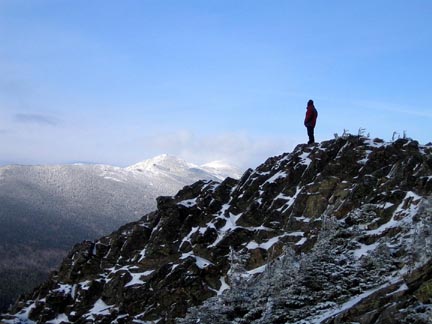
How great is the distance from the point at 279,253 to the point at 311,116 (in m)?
13.7

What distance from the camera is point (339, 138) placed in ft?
153

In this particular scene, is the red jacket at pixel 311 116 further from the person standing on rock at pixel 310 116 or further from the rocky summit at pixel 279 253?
the rocky summit at pixel 279 253

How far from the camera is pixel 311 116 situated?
4438 centimetres

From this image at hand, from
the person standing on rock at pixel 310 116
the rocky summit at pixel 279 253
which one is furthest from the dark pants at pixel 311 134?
the rocky summit at pixel 279 253

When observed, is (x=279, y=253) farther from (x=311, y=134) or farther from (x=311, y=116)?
(x=311, y=134)

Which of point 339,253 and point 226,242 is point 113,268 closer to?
point 226,242

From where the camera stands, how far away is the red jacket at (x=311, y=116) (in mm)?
44019

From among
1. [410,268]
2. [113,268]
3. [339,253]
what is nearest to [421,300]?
[410,268]

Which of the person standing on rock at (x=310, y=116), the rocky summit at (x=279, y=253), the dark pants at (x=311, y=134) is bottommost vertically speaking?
the rocky summit at (x=279, y=253)

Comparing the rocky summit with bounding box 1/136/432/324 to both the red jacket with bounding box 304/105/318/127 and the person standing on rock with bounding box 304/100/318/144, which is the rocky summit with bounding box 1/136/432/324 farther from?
the red jacket with bounding box 304/105/318/127

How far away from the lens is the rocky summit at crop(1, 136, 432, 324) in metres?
22.1

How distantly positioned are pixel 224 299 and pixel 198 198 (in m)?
29.5

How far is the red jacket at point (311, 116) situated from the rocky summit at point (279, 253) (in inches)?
127

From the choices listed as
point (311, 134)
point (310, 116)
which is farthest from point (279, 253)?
point (311, 134)
